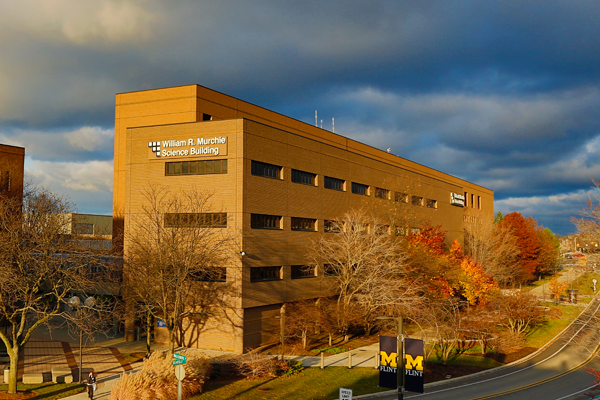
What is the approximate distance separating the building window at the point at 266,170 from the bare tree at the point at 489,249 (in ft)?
133

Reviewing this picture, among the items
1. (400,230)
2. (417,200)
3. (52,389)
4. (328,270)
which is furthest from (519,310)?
(52,389)

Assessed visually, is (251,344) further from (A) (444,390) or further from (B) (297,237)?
(A) (444,390)

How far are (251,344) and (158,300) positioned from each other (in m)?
8.05

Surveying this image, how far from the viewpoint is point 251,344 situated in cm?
3669

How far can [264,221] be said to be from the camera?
1538 inches

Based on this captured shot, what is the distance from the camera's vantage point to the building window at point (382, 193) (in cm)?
5693

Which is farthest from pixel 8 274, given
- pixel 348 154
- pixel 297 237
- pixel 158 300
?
pixel 348 154

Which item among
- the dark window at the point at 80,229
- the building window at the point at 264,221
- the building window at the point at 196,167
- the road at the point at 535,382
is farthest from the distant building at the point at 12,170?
the road at the point at 535,382

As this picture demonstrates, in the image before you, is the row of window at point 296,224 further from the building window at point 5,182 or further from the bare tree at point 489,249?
the bare tree at point 489,249

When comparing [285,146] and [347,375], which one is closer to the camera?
[347,375]

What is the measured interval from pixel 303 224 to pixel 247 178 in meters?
8.63

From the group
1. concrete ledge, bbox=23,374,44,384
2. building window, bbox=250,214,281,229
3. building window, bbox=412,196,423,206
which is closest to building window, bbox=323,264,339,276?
building window, bbox=250,214,281,229

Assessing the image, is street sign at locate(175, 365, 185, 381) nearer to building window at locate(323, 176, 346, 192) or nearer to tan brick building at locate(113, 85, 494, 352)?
tan brick building at locate(113, 85, 494, 352)

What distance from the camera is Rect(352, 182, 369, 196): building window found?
52469 millimetres
